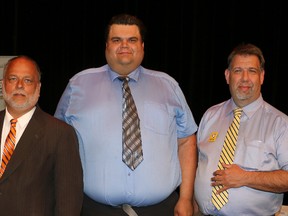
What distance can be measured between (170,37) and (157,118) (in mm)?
2240

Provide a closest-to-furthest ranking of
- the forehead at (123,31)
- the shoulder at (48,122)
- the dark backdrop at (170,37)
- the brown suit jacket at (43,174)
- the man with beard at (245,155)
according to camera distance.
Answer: the brown suit jacket at (43,174), the shoulder at (48,122), the man with beard at (245,155), the forehead at (123,31), the dark backdrop at (170,37)

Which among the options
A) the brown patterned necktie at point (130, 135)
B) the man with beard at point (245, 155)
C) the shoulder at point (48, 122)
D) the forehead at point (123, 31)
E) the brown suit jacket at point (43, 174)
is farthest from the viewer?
the forehead at point (123, 31)

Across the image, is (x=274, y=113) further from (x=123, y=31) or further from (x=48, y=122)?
(x=48, y=122)

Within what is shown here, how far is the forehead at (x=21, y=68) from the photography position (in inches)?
103

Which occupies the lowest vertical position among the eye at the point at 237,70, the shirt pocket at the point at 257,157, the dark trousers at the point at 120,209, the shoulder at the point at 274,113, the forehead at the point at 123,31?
the dark trousers at the point at 120,209

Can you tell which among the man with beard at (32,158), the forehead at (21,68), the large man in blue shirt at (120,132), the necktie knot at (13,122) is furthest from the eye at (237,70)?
the necktie knot at (13,122)

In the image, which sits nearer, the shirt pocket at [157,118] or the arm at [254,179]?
the arm at [254,179]

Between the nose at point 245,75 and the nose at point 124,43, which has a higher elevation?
the nose at point 124,43

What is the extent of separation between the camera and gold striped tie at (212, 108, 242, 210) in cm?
276

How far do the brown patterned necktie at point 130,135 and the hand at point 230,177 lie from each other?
18.2 inches

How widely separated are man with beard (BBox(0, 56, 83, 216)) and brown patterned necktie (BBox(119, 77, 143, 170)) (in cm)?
33

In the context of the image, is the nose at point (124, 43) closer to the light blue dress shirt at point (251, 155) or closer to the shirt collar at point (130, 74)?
the shirt collar at point (130, 74)

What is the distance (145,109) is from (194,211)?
73 centimetres

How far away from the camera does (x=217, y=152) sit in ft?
9.36
